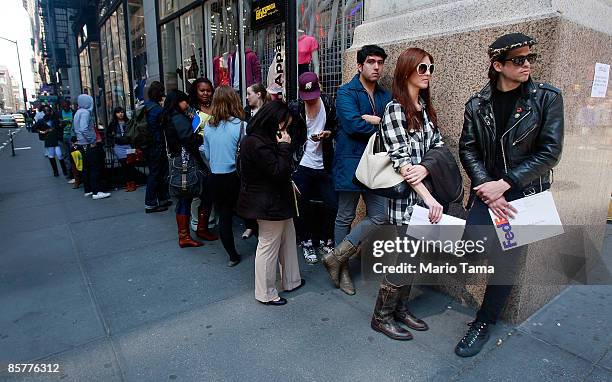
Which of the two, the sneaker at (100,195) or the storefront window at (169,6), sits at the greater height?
the storefront window at (169,6)

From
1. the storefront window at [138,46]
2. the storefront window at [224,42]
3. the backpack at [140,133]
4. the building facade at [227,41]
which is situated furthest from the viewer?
the storefront window at [138,46]

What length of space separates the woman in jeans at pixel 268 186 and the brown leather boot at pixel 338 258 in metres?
0.43

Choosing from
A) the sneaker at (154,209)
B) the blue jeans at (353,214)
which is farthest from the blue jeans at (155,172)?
the blue jeans at (353,214)

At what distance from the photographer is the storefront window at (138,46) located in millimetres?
11219

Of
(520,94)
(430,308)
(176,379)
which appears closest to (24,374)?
(176,379)

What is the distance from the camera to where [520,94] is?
2326mm

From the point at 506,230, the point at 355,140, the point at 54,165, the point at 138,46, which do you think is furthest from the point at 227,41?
the point at 506,230

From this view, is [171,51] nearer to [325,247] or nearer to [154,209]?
[154,209]

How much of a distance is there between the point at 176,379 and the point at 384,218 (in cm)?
188

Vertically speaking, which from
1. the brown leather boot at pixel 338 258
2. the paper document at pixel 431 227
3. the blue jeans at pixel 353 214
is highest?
the paper document at pixel 431 227

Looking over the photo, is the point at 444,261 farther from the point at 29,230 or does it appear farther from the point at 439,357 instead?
the point at 29,230

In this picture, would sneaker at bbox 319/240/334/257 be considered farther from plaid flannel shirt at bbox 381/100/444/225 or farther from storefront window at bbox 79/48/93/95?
storefront window at bbox 79/48/93/95

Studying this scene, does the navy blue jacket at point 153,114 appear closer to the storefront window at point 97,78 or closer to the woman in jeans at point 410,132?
the woman in jeans at point 410,132

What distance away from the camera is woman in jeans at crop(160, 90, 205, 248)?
179 inches
